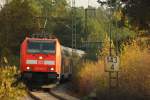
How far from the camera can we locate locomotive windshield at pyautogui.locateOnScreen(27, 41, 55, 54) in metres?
37.3

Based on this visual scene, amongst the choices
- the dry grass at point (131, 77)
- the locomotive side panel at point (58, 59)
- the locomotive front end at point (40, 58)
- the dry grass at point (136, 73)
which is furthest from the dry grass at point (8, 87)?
the locomotive side panel at point (58, 59)

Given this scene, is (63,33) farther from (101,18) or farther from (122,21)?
(122,21)

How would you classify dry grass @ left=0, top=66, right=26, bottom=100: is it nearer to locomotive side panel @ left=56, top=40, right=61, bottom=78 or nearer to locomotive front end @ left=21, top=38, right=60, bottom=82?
locomotive front end @ left=21, top=38, right=60, bottom=82

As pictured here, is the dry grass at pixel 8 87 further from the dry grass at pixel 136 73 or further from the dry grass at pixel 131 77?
the dry grass at pixel 136 73

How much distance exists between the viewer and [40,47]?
123ft

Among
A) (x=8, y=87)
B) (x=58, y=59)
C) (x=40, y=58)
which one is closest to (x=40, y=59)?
(x=40, y=58)

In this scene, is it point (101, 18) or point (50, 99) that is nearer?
point (50, 99)

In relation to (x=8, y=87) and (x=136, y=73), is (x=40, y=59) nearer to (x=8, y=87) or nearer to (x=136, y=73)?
(x=136, y=73)

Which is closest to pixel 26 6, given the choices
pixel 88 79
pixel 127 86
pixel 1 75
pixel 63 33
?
pixel 63 33

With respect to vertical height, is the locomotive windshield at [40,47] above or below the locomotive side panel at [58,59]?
above

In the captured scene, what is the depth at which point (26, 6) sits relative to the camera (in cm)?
6594

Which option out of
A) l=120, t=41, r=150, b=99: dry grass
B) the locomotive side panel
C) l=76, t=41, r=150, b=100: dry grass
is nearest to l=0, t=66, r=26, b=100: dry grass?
l=76, t=41, r=150, b=100: dry grass

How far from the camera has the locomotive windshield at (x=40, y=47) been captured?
37281 mm

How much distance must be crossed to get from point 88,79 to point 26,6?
33.4 m
